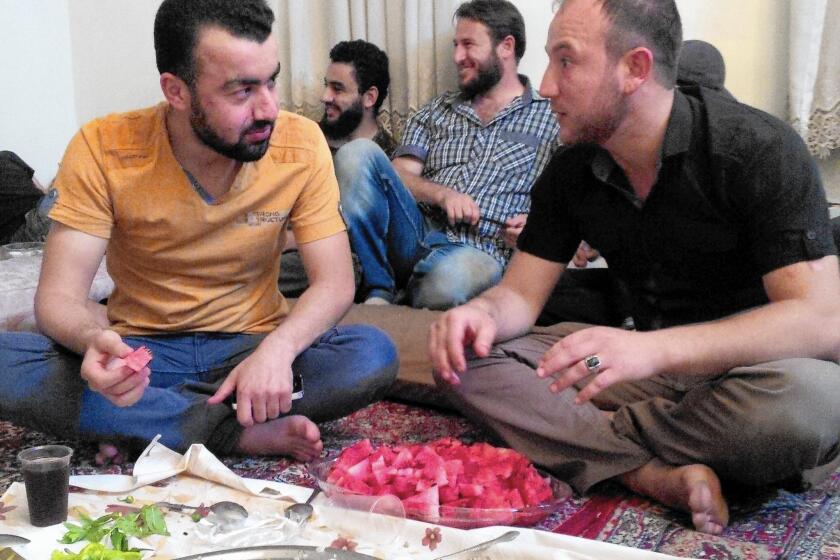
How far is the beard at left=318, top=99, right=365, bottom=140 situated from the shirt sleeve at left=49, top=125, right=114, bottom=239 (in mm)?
1472

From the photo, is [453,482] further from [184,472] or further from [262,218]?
[262,218]

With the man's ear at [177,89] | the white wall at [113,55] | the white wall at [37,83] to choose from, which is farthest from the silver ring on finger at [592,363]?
the white wall at [37,83]

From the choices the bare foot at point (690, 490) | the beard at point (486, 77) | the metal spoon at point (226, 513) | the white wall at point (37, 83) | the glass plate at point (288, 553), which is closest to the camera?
the glass plate at point (288, 553)

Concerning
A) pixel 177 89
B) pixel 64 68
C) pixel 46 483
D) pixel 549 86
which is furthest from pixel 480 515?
pixel 64 68

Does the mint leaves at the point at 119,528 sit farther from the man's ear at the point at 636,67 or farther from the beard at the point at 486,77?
the beard at the point at 486,77

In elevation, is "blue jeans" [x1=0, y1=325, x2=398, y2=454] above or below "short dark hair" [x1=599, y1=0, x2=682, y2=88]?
below

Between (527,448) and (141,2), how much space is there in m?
2.82

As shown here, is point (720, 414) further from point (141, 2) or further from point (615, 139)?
point (141, 2)

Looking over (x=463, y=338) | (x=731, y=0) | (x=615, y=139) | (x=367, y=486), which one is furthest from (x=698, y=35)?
(x=367, y=486)

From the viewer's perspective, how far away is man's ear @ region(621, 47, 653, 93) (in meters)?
1.47

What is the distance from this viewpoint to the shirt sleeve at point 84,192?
63.1 inches

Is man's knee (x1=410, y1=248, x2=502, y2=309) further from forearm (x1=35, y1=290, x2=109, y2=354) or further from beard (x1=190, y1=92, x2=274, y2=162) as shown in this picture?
forearm (x1=35, y1=290, x2=109, y2=354)

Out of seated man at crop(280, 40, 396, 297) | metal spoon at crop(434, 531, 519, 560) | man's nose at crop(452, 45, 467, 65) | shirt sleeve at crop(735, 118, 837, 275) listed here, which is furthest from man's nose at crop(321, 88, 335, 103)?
metal spoon at crop(434, 531, 519, 560)

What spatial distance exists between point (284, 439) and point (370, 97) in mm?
1678
